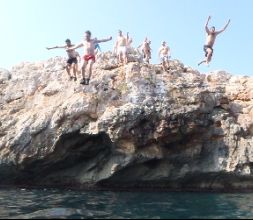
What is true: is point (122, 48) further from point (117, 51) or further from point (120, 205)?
point (120, 205)

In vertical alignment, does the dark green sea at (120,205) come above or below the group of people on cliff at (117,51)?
below

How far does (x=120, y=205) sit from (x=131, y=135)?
13.9 feet

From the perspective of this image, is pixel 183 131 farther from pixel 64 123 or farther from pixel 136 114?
pixel 64 123

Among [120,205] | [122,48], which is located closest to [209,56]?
[122,48]

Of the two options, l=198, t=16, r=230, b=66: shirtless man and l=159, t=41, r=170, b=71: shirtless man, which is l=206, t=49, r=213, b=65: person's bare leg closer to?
l=198, t=16, r=230, b=66: shirtless man

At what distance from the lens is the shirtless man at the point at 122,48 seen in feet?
63.2

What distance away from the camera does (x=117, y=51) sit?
786 inches

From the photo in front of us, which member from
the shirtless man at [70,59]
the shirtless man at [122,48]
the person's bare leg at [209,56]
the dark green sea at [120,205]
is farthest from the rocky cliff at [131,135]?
the person's bare leg at [209,56]

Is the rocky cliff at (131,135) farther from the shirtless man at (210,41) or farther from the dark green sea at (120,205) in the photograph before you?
the shirtless man at (210,41)

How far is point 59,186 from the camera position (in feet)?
58.7

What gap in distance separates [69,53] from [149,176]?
6.40 meters

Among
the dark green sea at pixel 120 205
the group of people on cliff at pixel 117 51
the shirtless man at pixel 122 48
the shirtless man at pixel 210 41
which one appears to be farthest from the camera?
the shirtless man at pixel 210 41

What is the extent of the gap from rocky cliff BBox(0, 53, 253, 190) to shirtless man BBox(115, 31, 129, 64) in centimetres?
92

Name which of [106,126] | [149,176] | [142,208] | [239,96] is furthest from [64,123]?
[239,96]
